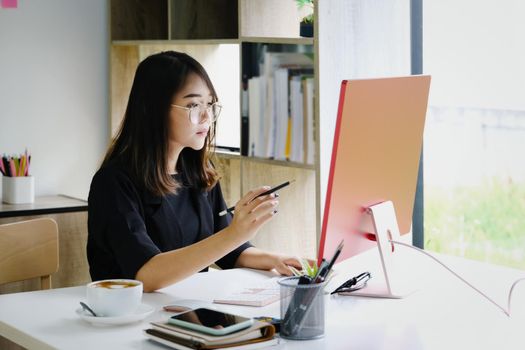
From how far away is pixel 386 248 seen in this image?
200 centimetres

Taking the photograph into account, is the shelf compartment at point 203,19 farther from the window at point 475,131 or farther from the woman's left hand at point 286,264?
the woman's left hand at point 286,264

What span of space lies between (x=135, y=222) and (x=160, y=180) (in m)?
0.20

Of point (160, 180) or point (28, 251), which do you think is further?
point (28, 251)

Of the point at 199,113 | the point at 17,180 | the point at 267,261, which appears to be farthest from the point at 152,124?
the point at 17,180

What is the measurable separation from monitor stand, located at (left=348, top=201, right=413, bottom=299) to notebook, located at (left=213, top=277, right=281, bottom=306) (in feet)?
0.64

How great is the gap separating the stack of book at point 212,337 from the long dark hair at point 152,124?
0.75 metres

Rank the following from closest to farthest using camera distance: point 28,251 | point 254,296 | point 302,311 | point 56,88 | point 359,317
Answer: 1. point 302,311
2. point 359,317
3. point 254,296
4. point 28,251
5. point 56,88

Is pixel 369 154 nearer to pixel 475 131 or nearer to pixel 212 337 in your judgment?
pixel 212 337

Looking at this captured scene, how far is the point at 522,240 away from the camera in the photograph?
2.86m

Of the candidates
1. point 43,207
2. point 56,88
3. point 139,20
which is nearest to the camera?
point 43,207

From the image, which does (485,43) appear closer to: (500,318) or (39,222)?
(500,318)

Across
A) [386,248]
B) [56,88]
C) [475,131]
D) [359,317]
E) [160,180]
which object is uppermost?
[56,88]

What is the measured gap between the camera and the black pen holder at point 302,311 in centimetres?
168

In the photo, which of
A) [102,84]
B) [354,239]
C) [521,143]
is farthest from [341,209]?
[102,84]
